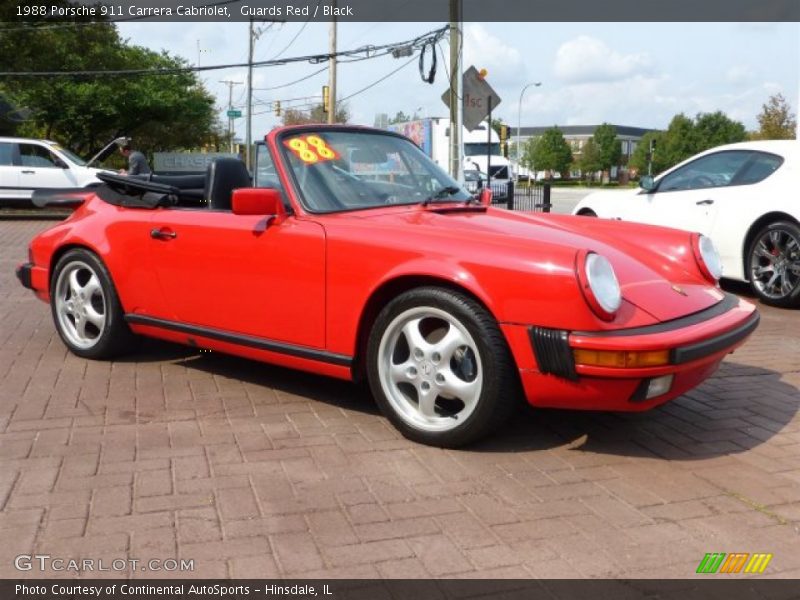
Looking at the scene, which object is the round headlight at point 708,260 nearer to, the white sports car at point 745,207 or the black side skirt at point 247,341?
the black side skirt at point 247,341

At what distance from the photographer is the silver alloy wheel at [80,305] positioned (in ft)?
16.0

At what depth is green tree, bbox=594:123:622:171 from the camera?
91688mm

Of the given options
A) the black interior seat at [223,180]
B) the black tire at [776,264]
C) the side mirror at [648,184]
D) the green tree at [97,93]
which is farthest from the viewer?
the green tree at [97,93]

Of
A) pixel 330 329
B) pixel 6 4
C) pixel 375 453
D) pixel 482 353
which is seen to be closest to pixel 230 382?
pixel 330 329

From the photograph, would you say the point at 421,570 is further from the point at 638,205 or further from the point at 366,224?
the point at 638,205

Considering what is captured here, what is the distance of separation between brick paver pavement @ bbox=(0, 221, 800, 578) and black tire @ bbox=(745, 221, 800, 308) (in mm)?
2670

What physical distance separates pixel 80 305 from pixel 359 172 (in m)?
2.01

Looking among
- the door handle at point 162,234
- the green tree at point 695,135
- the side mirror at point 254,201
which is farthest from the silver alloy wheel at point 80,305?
the green tree at point 695,135

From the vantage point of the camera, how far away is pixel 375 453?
344cm

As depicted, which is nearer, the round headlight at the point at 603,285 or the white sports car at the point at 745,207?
the round headlight at the point at 603,285

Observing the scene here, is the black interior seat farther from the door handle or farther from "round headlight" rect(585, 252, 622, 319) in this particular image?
"round headlight" rect(585, 252, 622, 319)

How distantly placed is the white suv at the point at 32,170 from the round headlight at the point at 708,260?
15.3 metres

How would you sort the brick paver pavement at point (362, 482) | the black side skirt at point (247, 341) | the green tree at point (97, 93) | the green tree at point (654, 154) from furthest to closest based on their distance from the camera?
1. the green tree at point (654, 154)
2. the green tree at point (97, 93)
3. the black side skirt at point (247, 341)
4. the brick paver pavement at point (362, 482)

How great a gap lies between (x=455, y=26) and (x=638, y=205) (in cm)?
962
